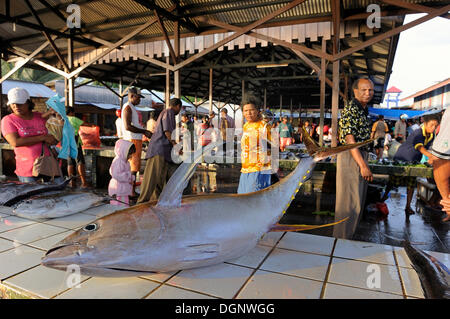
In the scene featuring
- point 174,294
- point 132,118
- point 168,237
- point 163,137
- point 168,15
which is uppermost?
point 168,15

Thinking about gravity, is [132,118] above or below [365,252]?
above

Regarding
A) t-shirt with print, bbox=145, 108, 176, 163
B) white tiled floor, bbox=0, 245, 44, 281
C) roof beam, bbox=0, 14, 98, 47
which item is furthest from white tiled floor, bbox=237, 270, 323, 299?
roof beam, bbox=0, 14, 98, 47

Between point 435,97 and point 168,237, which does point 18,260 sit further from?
point 435,97

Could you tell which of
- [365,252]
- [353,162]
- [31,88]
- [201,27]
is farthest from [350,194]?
[31,88]

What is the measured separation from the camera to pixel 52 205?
2330 millimetres

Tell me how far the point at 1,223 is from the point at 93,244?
145cm

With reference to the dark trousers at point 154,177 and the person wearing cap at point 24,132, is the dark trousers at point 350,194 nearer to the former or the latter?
the dark trousers at point 154,177

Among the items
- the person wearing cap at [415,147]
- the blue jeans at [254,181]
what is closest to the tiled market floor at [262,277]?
the blue jeans at [254,181]

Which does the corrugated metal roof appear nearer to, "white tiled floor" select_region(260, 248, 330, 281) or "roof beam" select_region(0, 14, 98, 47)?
"roof beam" select_region(0, 14, 98, 47)

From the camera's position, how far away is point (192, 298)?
4.24 feet

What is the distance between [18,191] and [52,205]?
0.71 m

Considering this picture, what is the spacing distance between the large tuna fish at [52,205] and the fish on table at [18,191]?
149mm
